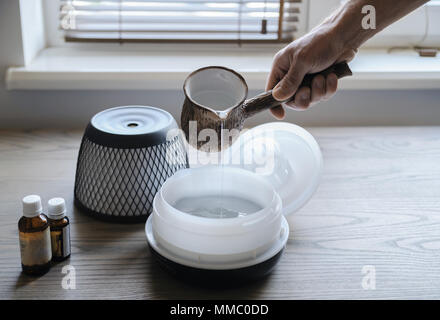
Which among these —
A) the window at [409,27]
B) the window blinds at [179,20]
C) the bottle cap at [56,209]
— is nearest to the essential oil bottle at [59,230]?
the bottle cap at [56,209]

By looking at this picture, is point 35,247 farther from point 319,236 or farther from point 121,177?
point 319,236

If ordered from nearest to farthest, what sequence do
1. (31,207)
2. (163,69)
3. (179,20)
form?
1. (31,207)
2. (163,69)
3. (179,20)

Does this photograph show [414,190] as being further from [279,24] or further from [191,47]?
[191,47]

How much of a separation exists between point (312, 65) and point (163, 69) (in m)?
0.55

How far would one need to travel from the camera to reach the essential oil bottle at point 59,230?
0.84m

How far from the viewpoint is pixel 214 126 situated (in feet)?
2.86

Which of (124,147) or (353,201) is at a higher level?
(124,147)

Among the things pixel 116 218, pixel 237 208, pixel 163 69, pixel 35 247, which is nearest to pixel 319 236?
pixel 237 208

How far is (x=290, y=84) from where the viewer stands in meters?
0.99

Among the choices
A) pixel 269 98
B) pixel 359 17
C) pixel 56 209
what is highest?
pixel 359 17

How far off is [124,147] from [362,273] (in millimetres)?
454
